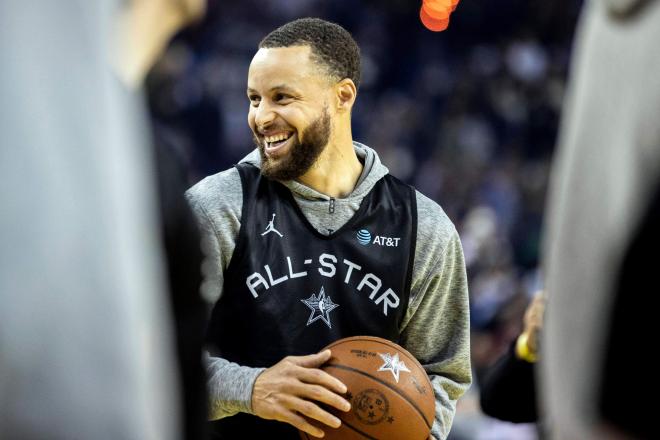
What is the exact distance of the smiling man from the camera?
3.62 metres

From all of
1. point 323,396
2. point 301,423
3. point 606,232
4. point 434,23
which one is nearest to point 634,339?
point 606,232

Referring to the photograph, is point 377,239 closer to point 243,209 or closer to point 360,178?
point 360,178

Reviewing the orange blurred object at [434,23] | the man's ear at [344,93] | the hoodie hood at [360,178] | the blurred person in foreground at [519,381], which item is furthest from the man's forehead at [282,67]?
the orange blurred object at [434,23]

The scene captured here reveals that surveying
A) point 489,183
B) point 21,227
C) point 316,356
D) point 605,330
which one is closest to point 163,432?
point 21,227

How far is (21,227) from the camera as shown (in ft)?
3.86

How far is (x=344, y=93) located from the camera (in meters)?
4.00

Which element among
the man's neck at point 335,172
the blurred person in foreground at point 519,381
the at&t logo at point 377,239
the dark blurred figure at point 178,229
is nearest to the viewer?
the dark blurred figure at point 178,229

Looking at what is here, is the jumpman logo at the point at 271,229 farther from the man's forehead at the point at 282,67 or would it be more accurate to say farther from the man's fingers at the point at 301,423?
the man's fingers at the point at 301,423

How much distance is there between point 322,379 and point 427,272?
71 cm

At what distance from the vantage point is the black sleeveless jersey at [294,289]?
Answer: 142 inches

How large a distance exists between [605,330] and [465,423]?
7.17 metres

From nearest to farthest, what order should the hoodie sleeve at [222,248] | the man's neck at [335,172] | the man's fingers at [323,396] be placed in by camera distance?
1. the man's fingers at [323,396]
2. the hoodie sleeve at [222,248]
3. the man's neck at [335,172]

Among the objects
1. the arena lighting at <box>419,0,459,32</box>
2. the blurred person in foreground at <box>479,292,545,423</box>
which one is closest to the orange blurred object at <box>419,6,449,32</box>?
the arena lighting at <box>419,0,459,32</box>

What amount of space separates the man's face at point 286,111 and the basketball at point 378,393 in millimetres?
737
